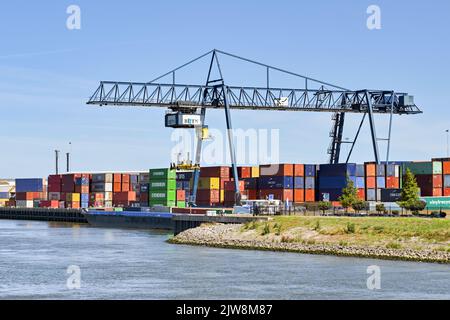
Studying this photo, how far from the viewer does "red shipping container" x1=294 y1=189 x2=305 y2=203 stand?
10765 centimetres

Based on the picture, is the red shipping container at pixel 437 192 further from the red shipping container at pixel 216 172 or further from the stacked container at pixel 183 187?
the stacked container at pixel 183 187

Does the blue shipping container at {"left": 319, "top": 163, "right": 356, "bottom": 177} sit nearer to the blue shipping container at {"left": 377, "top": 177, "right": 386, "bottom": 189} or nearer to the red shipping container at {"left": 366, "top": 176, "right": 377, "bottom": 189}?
the red shipping container at {"left": 366, "top": 176, "right": 377, "bottom": 189}

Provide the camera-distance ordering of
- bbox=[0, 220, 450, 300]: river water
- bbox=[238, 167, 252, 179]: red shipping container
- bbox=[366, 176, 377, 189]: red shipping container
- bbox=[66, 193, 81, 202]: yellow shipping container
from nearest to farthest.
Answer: bbox=[0, 220, 450, 300]: river water, bbox=[366, 176, 377, 189]: red shipping container, bbox=[238, 167, 252, 179]: red shipping container, bbox=[66, 193, 81, 202]: yellow shipping container

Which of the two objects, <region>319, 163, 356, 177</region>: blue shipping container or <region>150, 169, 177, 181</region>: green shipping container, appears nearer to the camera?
<region>319, 163, 356, 177</region>: blue shipping container

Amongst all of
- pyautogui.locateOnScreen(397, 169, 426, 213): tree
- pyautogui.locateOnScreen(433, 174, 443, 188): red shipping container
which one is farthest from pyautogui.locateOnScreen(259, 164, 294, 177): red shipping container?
pyautogui.locateOnScreen(397, 169, 426, 213): tree

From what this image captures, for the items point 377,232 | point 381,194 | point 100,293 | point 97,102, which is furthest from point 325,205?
point 100,293

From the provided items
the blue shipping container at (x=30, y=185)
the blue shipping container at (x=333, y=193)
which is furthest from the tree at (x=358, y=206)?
the blue shipping container at (x=30, y=185)

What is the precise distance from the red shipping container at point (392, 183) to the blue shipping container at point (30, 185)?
9635 centimetres

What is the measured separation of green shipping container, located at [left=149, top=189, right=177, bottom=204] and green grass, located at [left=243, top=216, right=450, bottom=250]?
4769cm

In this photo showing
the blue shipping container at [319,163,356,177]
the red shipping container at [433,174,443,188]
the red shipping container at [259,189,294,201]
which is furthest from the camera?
the red shipping container at [433,174,443,188]

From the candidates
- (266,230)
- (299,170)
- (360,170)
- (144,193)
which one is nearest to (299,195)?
(299,170)

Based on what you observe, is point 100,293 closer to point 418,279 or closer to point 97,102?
point 418,279

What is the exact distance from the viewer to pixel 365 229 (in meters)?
64.5

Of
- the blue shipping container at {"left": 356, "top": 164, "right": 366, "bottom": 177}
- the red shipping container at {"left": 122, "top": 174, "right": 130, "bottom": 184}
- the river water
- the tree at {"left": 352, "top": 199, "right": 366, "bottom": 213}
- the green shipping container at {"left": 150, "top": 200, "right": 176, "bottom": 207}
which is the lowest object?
the river water
